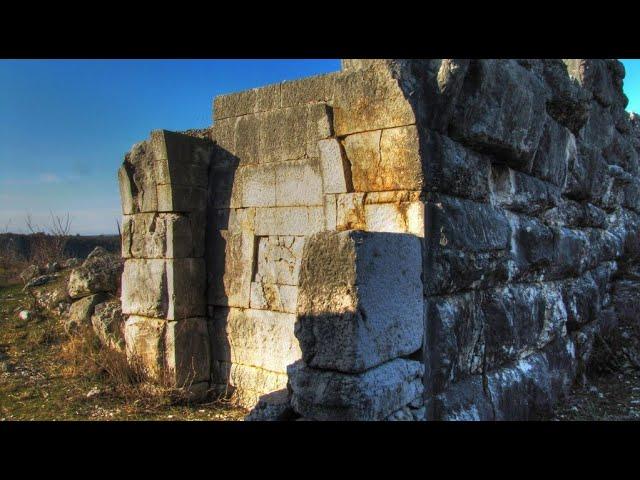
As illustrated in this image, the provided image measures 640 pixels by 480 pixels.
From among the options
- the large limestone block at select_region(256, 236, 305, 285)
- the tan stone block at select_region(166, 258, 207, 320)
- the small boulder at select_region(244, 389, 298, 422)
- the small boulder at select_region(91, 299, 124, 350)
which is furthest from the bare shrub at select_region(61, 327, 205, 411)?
the small boulder at select_region(244, 389, 298, 422)

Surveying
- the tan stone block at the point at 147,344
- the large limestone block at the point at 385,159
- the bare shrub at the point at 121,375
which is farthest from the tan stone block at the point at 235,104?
the bare shrub at the point at 121,375

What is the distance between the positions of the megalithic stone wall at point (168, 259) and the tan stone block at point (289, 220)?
2.55 ft

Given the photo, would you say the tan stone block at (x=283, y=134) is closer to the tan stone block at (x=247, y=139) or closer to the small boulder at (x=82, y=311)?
the tan stone block at (x=247, y=139)

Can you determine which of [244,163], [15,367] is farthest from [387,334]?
[15,367]

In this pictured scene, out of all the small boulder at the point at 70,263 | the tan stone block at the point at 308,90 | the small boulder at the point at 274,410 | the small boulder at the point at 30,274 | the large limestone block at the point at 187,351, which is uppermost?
the tan stone block at the point at 308,90

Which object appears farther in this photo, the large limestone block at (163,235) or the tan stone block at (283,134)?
the large limestone block at (163,235)

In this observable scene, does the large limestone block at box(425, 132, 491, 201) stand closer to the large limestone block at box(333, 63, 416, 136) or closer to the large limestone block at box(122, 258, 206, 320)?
the large limestone block at box(333, 63, 416, 136)

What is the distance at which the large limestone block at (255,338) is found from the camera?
16.1 feet

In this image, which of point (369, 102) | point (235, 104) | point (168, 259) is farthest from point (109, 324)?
point (369, 102)

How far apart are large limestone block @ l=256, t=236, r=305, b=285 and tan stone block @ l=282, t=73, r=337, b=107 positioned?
127 centimetres

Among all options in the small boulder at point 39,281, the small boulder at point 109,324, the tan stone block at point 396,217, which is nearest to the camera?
the tan stone block at point 396,217

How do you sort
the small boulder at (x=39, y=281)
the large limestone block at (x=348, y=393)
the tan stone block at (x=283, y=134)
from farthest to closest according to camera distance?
the small boulder at (x=39, y=281), the tan stone block at (x=283, y=134), the large limestone block at (x=348, y=393)

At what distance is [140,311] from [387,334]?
11.8ft

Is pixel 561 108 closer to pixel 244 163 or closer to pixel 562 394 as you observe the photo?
pixel 562 394
